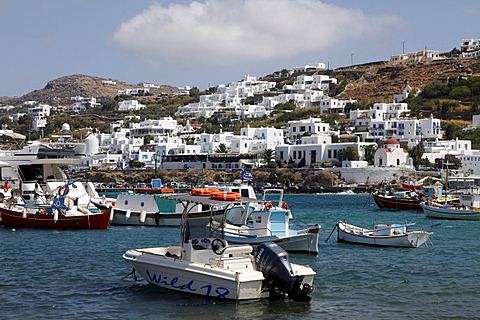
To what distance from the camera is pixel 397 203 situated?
5738 centimetres

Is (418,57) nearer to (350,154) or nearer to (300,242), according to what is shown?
(350,154)

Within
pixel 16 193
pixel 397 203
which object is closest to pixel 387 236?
pixel 16 193

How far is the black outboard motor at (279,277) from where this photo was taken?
682 inches

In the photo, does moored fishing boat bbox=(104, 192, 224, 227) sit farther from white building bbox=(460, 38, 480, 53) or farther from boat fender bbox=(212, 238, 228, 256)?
white building bbox=(460, 38, 480, 53)

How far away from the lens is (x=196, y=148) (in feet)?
376

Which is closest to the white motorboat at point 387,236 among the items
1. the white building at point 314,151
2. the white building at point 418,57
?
the white building at point 314,151

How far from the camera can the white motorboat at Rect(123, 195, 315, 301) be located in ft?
56.4

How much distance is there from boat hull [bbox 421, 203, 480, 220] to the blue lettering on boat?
30090 millimetres

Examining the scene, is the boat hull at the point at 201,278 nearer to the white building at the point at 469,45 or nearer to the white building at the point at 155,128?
the white building at the point at 155,128

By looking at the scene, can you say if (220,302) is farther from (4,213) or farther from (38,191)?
(38,191)

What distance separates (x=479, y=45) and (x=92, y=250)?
574 ft

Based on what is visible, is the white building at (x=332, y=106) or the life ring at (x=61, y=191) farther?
the white building at (x=332, y=106)

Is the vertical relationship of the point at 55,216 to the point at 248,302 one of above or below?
above

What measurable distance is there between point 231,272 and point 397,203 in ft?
138
